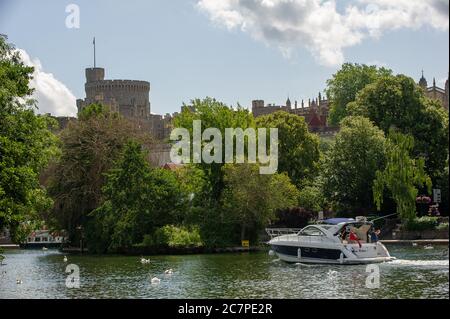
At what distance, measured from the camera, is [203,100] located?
72.6 meters

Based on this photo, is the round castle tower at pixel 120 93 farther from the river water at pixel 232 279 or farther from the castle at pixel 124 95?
the river water at pixel 232 279

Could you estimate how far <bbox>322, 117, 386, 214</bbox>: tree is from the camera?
252ft

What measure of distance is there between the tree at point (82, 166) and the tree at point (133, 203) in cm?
415

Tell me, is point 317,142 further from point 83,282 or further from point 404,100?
point 83,282

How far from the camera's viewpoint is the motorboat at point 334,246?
47.8m

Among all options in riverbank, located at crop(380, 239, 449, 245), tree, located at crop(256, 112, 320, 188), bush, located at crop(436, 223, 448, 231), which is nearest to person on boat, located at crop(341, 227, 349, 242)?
riverbank, located at crop(380, 239, 449, 245)

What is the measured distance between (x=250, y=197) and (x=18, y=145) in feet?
107

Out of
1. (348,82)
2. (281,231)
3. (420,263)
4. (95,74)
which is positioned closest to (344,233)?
(420,263)

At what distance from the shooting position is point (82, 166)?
7000 cm

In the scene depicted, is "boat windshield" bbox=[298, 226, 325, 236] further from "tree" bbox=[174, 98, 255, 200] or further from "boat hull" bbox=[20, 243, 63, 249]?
"boat hull" bbox=[20, 243, 63, 249]

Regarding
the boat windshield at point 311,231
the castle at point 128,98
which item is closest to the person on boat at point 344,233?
the boat windshield at point 311,231

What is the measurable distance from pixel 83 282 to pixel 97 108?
3994 centimetres

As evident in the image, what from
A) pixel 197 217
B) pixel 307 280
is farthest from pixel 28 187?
pixel 197 217

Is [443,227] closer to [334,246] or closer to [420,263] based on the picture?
[334,246]
